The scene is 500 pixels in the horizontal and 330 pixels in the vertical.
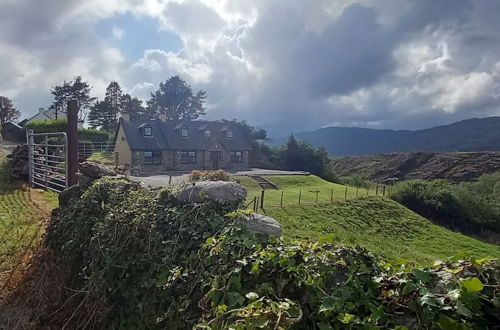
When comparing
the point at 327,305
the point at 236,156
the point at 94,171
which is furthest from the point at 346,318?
the point at 236,156

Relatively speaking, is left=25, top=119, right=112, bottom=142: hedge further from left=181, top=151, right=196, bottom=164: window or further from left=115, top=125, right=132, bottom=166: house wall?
left=181, top=151, right=196, bottom=164: window

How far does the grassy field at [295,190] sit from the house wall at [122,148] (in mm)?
10122

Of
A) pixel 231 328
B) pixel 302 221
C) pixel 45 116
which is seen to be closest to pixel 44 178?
pixel 302 221

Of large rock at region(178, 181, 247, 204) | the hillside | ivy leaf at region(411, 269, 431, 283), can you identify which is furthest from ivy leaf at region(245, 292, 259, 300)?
the hillside

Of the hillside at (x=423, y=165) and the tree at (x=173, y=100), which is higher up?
the tree at (x=173, y=100)

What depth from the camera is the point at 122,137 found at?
29.0 metres

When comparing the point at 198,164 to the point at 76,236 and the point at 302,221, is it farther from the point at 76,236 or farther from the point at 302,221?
the point at 76,236

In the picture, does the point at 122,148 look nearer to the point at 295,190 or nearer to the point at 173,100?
the point at 295,190

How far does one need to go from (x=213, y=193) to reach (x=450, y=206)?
81.3 feet

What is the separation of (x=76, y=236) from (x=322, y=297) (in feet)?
11.4

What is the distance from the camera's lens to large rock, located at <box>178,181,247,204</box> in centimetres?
321

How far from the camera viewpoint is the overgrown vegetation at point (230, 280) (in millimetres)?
1439

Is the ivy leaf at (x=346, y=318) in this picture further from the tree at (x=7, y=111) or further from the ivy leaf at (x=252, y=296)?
the tree at (x=7, y=111)

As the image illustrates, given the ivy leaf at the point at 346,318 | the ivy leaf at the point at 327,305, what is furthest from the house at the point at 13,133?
the ivy leaf at the point at 346,318
